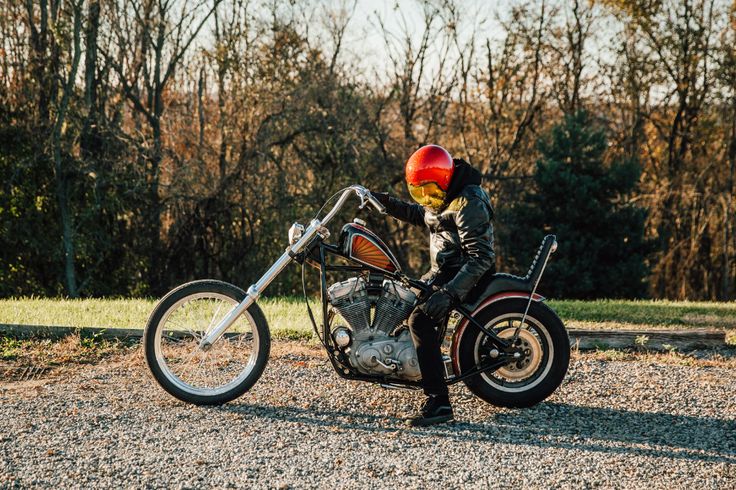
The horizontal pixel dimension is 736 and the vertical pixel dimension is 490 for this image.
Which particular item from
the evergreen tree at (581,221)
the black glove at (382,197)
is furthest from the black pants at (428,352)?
the evergreen tree at (581,221)

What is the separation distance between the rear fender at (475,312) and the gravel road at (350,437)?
1.04ft

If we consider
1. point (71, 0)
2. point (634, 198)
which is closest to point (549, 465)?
point (71, 0)

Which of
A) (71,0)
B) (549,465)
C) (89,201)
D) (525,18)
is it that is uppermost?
(525,18)

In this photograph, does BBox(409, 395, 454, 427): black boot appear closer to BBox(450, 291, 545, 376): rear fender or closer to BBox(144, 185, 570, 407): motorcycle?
BBox(144, 185, 570, 407): motorcycle

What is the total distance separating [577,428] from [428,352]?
0.97 m

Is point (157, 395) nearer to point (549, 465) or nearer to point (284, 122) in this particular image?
point (549, 465)

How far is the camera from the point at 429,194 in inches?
190

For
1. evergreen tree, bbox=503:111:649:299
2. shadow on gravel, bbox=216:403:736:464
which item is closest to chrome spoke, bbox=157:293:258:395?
shadow on gravel, bbox=216:403:736:464

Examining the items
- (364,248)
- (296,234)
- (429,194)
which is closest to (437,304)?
(364,248)

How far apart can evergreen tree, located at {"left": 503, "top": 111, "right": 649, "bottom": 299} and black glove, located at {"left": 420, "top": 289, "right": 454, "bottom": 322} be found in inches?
538

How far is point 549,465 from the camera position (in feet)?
12.8

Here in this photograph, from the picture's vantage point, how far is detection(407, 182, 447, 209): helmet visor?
479cm

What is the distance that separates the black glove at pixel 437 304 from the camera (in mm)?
4578

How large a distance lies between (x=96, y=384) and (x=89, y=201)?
1046cm
